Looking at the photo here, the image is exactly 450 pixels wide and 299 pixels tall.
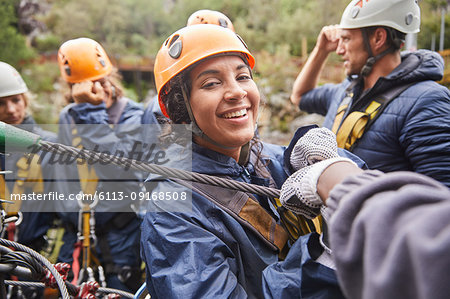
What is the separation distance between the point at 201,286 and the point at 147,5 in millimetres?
31074

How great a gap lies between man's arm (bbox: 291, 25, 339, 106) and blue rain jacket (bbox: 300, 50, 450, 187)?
0.78 m

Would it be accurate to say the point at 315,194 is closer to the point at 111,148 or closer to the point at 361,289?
the point at 361,289

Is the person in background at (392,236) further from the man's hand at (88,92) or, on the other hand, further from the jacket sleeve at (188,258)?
the man's hand at (88,92)

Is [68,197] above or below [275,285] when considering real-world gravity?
below

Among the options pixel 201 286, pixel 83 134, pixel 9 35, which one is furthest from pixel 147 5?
pixel 201 286

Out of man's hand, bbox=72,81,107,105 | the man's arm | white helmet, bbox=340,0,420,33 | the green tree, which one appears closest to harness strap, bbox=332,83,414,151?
white helmet, bbox=340,0,420,33

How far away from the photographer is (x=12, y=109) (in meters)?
3.53

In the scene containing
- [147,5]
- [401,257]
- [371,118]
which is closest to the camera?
[401,257]

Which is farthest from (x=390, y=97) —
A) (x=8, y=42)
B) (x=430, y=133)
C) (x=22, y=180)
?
(x=8, y=42)

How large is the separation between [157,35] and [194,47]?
2893cm

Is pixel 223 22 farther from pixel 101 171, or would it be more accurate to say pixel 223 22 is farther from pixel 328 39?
pixel 101 171

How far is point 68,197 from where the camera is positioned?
358 centimetres

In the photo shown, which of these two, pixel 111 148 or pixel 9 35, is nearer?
pixel 111 148

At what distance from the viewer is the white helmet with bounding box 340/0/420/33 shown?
300cm
